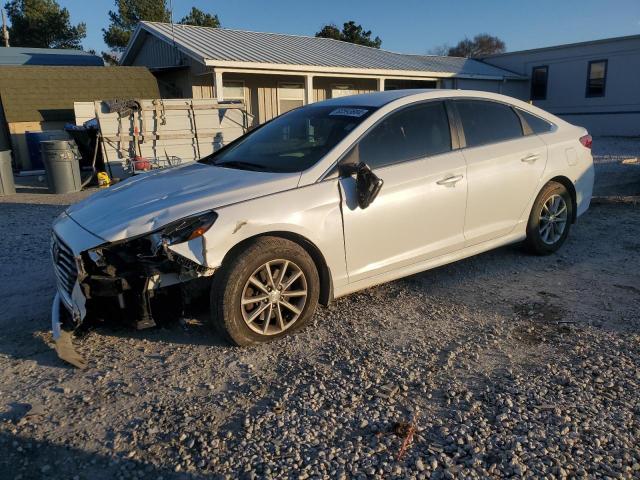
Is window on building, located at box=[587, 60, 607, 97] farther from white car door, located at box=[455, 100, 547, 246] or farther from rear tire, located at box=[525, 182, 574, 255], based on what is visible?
white car door, located at box=[455, 100, 547, 246]

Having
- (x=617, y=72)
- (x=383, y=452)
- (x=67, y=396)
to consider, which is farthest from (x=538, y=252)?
(x=617, y=72)

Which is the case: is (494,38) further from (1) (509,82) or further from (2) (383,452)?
(2) (383,452)

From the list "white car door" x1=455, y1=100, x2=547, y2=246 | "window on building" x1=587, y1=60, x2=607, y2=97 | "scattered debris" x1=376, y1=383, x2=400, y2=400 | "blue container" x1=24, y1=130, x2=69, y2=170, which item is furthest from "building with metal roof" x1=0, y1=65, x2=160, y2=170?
"window on building" x1=587, y1=60, x2=607, y2=97

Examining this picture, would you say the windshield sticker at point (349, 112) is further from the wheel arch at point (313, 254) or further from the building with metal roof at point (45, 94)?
the building with metal roof at point (45, 94)

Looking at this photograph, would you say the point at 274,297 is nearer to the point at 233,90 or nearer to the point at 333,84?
the point at 233,90

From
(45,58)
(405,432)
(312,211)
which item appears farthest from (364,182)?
(45,58)

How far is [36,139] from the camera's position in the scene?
15094 mm

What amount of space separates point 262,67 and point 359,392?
15047mm

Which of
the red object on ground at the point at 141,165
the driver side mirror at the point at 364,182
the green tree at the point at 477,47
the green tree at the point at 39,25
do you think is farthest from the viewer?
the green tree at the point at 477,47

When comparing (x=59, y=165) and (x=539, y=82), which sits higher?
(x=539, y=82)

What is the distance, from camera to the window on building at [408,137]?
405cm

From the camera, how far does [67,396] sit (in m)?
3.05

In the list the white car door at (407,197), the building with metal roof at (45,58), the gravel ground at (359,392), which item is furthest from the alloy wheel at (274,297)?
the building with metal roof at (45,58)

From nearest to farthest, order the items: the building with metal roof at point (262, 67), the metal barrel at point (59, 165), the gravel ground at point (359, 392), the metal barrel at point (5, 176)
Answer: the gravel ground at point (359, 392) < the metal barrel at point (5, 176) < the metal barrel at point (59, 165) < the building with metal roof at point (262, 67)
